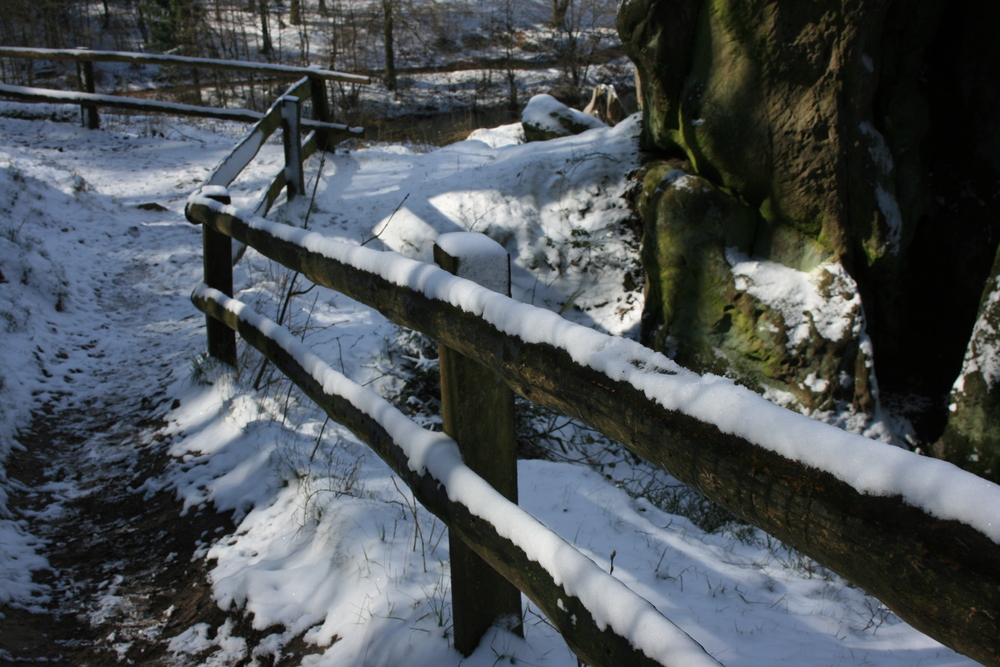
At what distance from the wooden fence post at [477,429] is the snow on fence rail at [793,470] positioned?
0.29m

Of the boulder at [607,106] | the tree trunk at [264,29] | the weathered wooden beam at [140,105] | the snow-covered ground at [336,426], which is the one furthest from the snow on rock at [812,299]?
the tree trunk at [264,29]

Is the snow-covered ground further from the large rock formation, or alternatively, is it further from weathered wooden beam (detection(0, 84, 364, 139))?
the large rock formation

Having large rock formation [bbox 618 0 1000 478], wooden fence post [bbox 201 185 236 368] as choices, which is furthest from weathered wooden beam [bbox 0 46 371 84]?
wooden fence post [bbox 201 185 236 368]

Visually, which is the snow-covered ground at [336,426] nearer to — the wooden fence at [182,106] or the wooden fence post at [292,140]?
the wooden fence post at [292,140]

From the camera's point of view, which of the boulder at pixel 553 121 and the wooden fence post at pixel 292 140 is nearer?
the wooden fence post at pixel 292 140

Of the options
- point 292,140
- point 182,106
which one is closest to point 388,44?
point 182,106

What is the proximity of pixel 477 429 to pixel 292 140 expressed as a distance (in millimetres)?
6738

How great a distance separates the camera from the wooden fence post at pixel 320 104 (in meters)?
8.94

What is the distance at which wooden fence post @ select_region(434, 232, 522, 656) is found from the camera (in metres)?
1.83

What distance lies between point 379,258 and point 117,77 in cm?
2614

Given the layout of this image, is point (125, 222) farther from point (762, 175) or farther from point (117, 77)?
point (117, 77)

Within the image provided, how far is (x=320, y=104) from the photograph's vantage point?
9.12 meters

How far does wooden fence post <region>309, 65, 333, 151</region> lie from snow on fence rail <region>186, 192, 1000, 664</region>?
8.44 meters

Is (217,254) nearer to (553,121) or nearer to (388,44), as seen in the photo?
(553,121)
